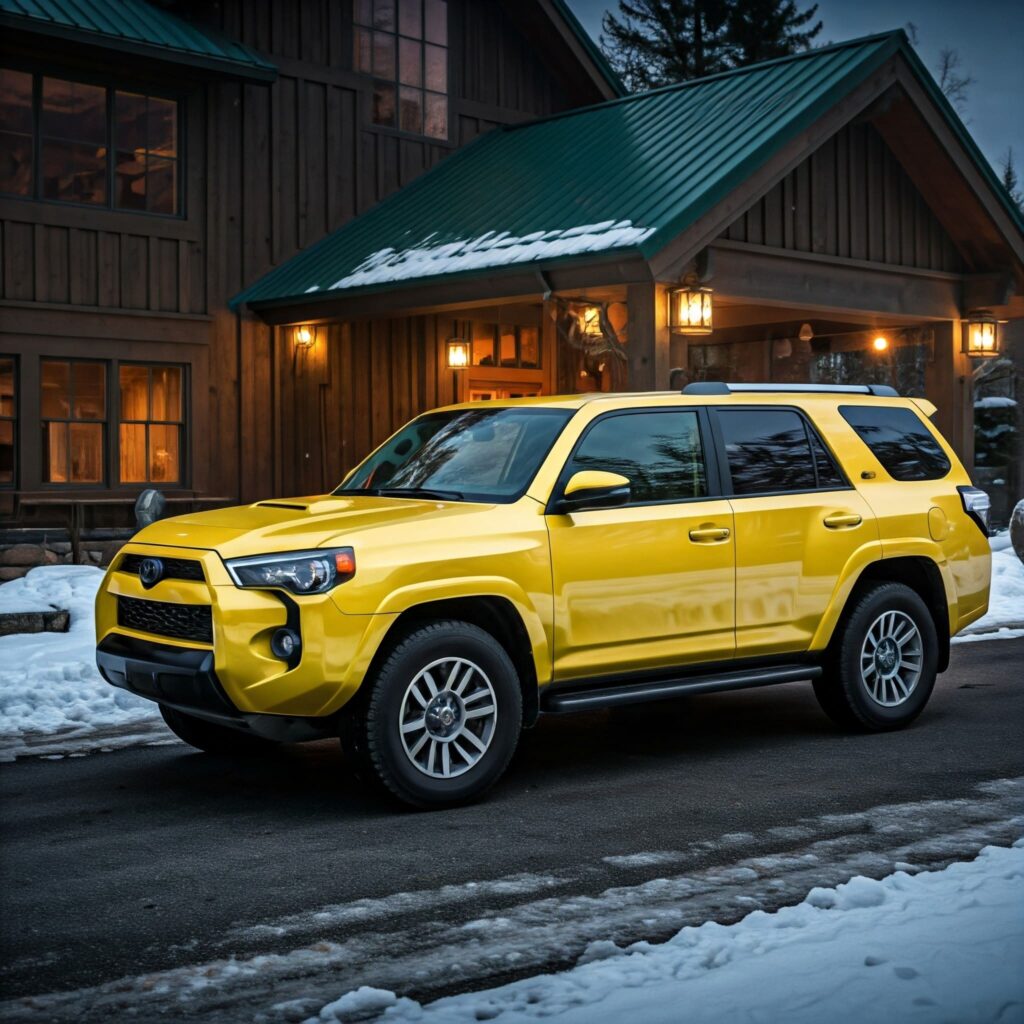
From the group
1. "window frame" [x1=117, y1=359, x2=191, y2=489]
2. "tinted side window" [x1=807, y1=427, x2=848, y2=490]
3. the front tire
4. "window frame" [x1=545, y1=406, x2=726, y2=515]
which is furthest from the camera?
"window frame" [x1=117, y1=359, x2=191, y2=489]

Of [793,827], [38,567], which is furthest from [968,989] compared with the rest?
[38,567]

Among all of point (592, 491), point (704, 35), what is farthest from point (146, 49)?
point (704, 35)

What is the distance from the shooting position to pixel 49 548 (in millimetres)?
15719

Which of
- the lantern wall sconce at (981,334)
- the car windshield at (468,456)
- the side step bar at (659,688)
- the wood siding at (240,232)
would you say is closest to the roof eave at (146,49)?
the wood siding at (240,232)

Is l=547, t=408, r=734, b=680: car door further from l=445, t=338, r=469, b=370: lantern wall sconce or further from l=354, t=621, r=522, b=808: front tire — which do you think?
l=445, t=338, r=469, b=370: lantern wall sconce

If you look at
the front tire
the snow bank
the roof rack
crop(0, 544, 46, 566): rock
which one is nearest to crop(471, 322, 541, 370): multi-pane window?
crop(0, 544, 46, 566): rock

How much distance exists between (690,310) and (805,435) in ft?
20.4

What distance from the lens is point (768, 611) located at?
7957 mm

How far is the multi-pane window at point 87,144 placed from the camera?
16.3 metres

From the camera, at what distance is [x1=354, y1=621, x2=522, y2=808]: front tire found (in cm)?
652

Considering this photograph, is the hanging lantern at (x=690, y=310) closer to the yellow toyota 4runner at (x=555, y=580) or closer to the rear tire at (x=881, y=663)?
the yellow toyota 4runner at (x=555, y=580)

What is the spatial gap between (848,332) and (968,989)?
55.0ft

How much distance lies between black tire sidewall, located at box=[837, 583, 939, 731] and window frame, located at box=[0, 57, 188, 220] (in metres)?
11.6

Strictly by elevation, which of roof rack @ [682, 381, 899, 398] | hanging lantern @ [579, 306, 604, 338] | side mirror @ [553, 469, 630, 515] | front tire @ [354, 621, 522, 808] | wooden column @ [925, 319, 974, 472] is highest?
hanging lantern @ [579, 306, 604, 338]
